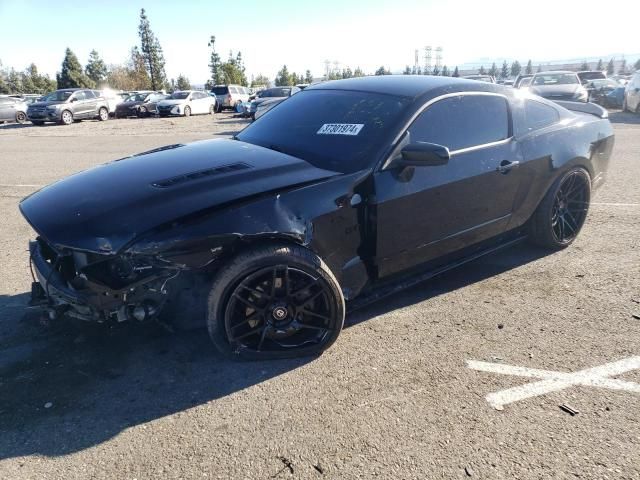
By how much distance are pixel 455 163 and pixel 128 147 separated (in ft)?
36.3

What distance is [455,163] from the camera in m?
3.48

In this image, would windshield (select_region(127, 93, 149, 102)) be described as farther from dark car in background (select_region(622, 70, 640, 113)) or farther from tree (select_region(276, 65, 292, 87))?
tree (select_region(276, 65, 292, 87))

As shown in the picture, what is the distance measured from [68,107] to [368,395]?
2448 centimetres

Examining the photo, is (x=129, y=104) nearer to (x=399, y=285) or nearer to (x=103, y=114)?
(x=103, y=114)

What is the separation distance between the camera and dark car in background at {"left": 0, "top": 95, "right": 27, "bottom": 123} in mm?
24656

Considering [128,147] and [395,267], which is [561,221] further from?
[128,147]

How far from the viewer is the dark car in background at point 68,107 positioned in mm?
22031

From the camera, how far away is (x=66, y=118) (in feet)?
74.3

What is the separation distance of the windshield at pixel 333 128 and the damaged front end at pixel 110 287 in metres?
1.26

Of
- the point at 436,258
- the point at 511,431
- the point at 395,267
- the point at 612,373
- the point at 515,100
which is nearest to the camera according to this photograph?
the point at 511,431

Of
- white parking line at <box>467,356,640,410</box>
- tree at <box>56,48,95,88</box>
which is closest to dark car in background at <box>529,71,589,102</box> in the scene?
white parking line at <box>467,356,640,410</box>

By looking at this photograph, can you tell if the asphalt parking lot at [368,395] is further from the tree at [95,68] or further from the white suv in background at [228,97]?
the tree at [95,68]

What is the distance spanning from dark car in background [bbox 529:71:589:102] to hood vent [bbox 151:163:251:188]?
606 inches

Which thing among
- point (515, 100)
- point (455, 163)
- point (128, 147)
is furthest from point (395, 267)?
point (128, 147)
